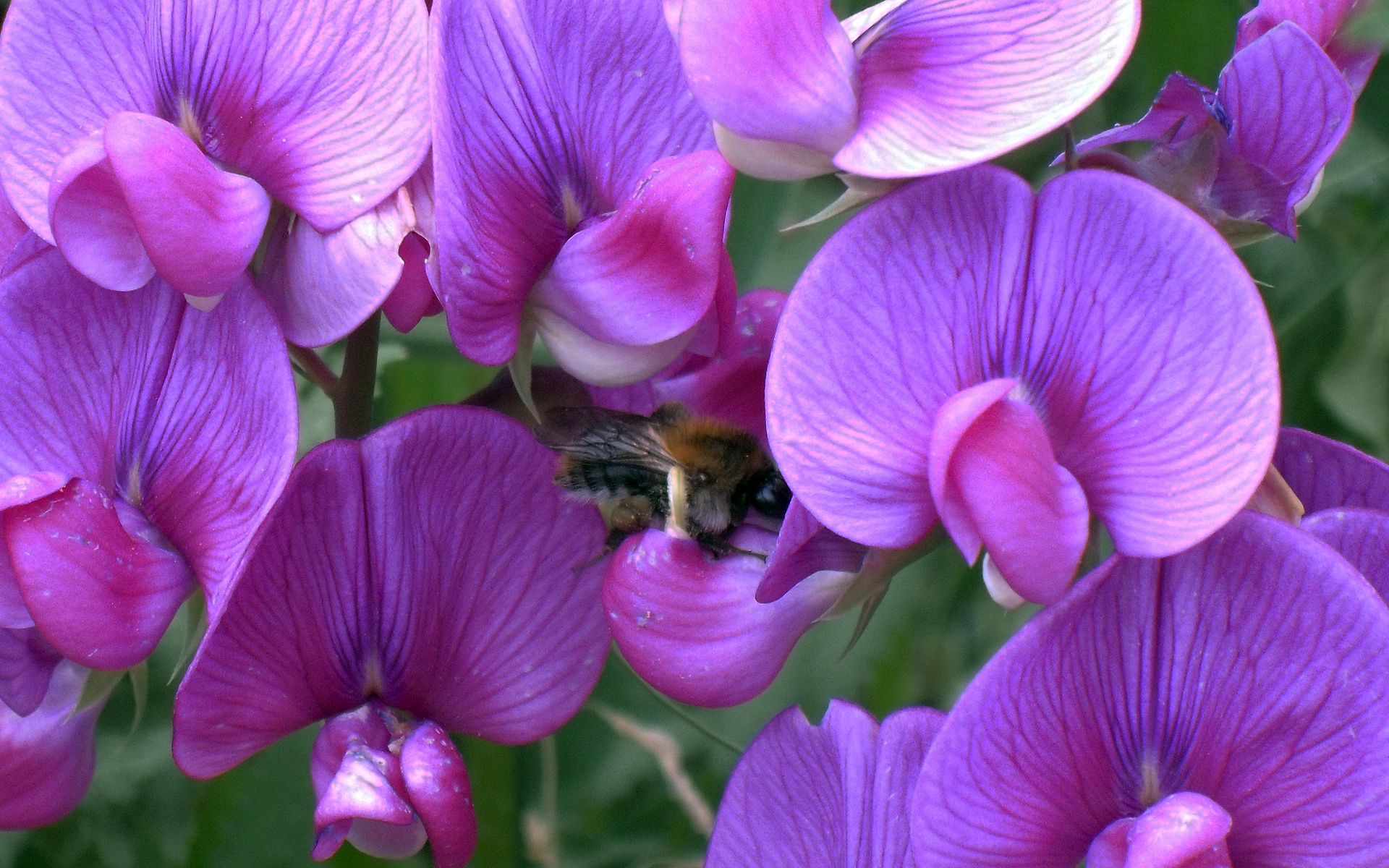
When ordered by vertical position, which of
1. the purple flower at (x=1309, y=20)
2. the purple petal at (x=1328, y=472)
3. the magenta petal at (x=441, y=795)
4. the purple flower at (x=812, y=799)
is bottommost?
the purple flower at (x=812, y=799)

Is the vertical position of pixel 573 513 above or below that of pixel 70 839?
above

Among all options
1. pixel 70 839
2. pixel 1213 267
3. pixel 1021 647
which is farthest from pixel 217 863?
pixel 1213 267

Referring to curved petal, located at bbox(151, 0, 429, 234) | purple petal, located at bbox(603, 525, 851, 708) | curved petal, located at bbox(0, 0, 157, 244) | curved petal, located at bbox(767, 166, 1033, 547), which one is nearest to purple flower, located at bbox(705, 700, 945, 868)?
purple petal, located at bbox(603, 525, 851, 708)

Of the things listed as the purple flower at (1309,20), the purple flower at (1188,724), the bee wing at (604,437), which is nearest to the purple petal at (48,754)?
the bee wing at (604,437)

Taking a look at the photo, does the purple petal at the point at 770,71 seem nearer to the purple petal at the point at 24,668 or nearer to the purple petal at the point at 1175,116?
the purple petal at the point at 1175,116

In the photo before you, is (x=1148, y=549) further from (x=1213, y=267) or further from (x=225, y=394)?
(x=225, y=394)

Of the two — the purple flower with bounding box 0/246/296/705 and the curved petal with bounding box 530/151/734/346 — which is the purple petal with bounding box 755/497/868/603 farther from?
the purple flower with bounding box 0/246/296/705
